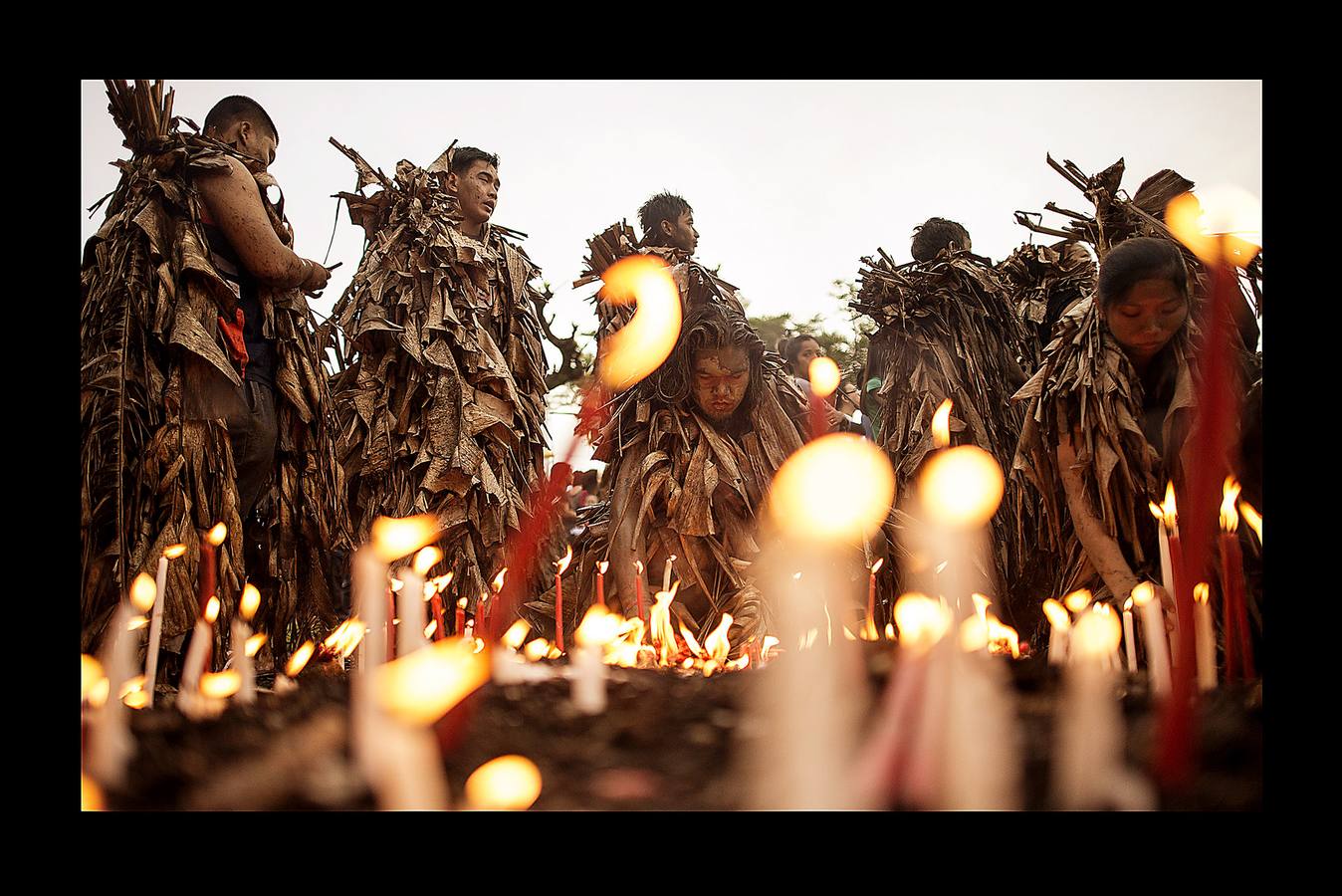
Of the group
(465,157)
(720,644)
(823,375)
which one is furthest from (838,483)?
(465,157)

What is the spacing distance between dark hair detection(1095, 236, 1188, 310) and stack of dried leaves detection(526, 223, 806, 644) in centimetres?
156

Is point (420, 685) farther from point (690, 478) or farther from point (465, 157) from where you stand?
point (465, 157)

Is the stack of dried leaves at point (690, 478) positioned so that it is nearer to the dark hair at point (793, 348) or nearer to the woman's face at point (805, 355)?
the woman's face at point (805, 355)

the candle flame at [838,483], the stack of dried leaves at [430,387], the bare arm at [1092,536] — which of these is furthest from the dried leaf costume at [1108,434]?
the stack of dried leaves at [430,387]

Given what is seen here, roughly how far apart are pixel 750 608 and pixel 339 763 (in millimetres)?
2349

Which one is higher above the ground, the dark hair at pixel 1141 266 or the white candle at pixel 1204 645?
the dark hair at pixel 1141 266

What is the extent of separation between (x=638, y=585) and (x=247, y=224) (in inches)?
73.7

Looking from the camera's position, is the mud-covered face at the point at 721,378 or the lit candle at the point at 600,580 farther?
the mud-covered face at the point at 721,378

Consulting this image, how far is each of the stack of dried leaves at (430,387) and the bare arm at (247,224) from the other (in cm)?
121

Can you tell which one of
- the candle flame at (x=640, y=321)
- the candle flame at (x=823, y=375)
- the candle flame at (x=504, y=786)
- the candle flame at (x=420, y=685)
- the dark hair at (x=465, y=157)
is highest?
the dark hair at (x=465, y=157)

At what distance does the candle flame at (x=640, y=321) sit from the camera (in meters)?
3.99

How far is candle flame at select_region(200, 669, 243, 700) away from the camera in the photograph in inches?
69.7

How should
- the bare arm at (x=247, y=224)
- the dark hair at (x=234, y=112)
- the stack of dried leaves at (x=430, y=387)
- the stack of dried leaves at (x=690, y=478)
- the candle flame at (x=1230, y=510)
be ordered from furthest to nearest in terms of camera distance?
the stack of dried leaves at (x=430, y=387) → the stack of dried leaves at (x=690, y=478) → the dark hair at (x=234, y=112) → the bare arm at (x=247, y=224) → the candle flame at (x=1230, y=510)
